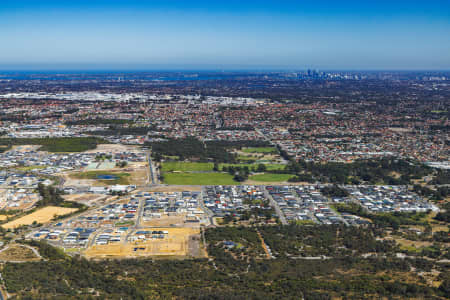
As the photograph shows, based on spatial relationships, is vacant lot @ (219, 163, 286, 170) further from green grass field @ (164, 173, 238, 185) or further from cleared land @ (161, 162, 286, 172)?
green grass field @ (164, 173, 238, 185)

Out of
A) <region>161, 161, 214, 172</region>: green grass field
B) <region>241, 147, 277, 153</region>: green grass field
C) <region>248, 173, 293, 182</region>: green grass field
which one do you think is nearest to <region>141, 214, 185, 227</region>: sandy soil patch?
<region>248, 173, 293, 182</region>: green grass field

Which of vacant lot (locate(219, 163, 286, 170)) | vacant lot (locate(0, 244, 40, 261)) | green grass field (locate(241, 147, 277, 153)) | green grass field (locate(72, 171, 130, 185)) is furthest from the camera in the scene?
green grass field (locate(241, 147, 277, 153))

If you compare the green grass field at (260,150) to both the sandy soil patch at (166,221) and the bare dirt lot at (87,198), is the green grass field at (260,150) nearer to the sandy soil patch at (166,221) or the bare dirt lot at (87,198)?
the bare dirt lot at (87,198)

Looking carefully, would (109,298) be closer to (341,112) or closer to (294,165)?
(294,165)

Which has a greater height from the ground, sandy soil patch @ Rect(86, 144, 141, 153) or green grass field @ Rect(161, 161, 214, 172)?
sandy soil patch @ Rect(86, 144, 141, 153)

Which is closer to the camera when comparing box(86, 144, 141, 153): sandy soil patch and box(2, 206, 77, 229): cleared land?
box(2, 206, 77, 229): cleared land
